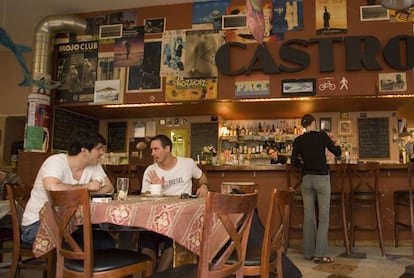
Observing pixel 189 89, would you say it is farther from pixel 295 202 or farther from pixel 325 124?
pixel 325 124

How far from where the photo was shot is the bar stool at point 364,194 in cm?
476

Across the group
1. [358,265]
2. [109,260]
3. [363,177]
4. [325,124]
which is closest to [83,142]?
[109,260]

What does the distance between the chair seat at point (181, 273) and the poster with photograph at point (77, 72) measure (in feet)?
16.7

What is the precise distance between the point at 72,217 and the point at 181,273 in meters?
0.68

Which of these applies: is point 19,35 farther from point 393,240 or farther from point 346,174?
point 393,240

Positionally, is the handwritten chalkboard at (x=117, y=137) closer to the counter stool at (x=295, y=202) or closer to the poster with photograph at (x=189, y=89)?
the poster with photograph at (x=189, y=89)

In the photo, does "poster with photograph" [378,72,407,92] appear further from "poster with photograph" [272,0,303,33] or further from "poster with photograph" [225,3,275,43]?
"poster with photograph" [225,3,275,43]

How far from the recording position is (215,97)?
243 inches

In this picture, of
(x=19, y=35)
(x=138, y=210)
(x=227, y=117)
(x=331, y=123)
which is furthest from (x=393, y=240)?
(x=19, y=35)

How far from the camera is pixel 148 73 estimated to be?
6.52 metres

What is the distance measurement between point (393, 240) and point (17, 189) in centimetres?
466

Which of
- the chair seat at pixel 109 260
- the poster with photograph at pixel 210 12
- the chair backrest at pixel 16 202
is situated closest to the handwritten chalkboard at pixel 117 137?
the poster with photograph at pixel 210 12

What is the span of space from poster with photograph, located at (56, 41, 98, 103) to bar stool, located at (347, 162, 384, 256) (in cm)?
446

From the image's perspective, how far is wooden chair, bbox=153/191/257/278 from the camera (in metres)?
1.86
